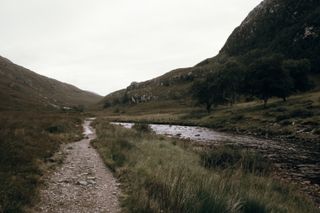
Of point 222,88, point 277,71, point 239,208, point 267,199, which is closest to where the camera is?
point 239,208

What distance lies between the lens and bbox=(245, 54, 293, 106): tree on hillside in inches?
2495

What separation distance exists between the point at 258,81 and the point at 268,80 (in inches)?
96.5

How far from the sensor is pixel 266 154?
2445 centimetres

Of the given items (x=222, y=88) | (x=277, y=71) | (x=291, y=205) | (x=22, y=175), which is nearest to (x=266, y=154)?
(x=291, y=205)

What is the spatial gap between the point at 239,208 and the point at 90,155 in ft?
39.7

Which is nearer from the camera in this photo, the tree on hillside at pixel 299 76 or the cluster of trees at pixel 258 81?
the cluster of trees at pixel 258 81

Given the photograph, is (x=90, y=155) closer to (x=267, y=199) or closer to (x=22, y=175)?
(x=22, y=175)

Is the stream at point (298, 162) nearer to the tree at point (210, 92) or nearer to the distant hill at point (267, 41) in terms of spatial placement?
the tree at point (210, 92)

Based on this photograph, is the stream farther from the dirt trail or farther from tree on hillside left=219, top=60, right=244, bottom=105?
tree on hillside left=219, top=60, right=244, bottom=105

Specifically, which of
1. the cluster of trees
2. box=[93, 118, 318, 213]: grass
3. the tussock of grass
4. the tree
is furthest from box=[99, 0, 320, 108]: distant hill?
box=[93, 118, 318, 213]: grass

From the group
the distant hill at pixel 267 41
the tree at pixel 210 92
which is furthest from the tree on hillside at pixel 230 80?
the distant hill at pixel 267 41

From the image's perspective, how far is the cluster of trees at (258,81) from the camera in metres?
64.4

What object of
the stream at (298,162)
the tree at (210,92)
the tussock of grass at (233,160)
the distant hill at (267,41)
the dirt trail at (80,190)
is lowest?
the stream at (298,162)

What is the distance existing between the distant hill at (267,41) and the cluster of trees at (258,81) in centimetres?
1033
